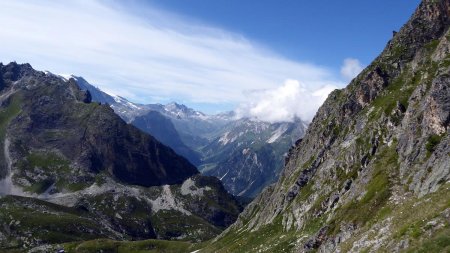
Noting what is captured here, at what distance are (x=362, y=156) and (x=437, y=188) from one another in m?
68.1

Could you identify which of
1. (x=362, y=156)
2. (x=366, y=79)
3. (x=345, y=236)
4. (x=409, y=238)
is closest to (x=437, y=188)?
(x=345, y=236)

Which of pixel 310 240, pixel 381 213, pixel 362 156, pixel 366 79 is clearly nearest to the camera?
pixel 381 213

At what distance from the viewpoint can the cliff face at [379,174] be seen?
60.7m

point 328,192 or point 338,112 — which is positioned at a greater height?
point 338,112

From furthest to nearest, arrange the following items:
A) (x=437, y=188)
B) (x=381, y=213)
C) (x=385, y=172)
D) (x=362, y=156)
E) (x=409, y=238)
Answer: (x=362, y=156) → (x=385, y=172) → (x=381, y=213) → (x=437, y=188) → (x=409, y=238)

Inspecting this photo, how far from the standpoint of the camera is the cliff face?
60.7 metres

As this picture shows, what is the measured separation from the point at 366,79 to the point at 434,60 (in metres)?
35.7

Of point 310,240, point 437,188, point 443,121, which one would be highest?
point 443,121

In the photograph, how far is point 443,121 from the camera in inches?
3910

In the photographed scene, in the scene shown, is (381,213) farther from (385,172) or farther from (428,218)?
(428,218)

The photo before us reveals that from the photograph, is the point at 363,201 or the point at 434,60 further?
the point at 434,60

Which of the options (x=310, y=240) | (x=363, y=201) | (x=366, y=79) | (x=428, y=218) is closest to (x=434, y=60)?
(x=366, y=79)

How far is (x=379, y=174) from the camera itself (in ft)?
356

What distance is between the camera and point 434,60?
155m
